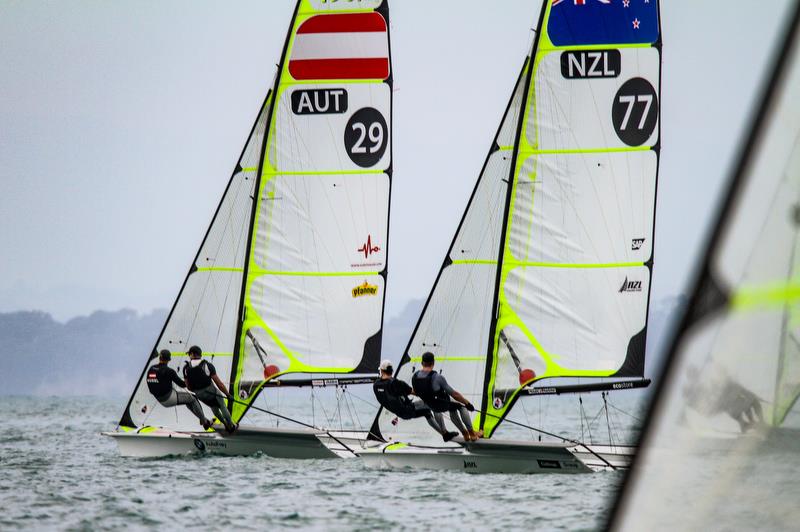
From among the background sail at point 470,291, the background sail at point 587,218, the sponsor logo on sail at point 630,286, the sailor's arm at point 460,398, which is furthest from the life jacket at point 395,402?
the sponsor logo on sail at point 630,286

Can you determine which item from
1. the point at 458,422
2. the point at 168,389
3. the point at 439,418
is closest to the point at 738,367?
the point at 458,422

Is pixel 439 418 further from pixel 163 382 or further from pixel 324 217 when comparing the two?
pixel 324 217

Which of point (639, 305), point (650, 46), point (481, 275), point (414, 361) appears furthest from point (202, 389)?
point (650, 46)

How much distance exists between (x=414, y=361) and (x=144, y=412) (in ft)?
15.4

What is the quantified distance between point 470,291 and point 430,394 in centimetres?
240

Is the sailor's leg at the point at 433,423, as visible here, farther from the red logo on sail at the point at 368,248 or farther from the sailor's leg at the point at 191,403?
the red logo on sail at the point at 368,248

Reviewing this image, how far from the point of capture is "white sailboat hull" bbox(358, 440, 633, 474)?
1401cm

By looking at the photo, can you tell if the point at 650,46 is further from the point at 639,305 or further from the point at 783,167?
the point at 783,167

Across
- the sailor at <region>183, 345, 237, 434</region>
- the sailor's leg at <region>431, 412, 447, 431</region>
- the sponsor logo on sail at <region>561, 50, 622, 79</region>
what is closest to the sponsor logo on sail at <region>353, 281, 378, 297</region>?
the sailor at <region>183, 345, 237, 434</region>

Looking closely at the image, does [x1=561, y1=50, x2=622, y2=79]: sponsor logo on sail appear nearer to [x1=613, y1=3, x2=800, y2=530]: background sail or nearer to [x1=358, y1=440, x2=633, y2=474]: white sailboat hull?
[x1=358, y1=440, x2=633, y2=474]: white sailboat hull

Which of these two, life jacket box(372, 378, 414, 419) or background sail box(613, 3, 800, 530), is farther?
life jacket box(372, 378, 414, 419)

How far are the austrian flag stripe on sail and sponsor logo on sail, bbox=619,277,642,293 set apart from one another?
5442 millimetres

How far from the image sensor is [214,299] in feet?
61.7

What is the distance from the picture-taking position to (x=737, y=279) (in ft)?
5.29
